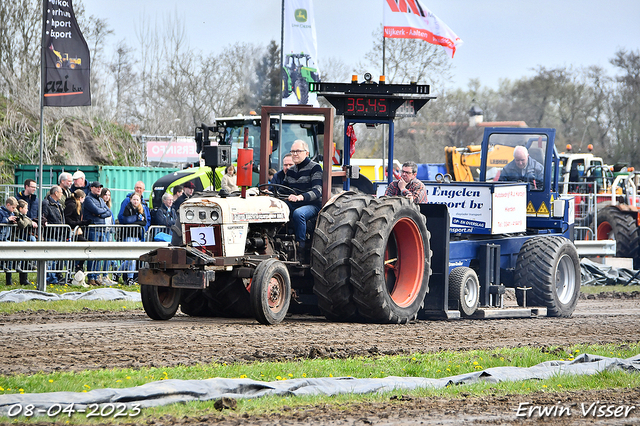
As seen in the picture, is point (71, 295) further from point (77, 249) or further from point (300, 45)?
point (300, 45)

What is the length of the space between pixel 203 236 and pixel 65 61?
6.13 metres

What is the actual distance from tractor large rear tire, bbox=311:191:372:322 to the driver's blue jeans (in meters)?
0.29

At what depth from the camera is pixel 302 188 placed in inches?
403

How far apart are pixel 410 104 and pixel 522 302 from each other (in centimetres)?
352

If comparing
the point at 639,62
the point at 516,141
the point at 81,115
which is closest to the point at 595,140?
the point at 639,62

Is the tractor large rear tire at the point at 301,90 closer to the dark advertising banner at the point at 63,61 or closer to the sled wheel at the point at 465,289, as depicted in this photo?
the dark advertising banner at the point at 63,61

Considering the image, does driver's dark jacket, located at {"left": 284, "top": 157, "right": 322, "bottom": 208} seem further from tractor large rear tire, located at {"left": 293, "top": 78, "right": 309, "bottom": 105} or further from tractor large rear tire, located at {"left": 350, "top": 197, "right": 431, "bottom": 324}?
tractor large rear tire, located at {"left": 293, "top": 78, "right": 309, "bottom": 105}

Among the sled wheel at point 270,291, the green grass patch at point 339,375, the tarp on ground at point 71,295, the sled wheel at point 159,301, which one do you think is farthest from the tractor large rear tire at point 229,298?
the green grass patch at point 339,375

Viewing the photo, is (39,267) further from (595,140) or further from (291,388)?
(595,140)

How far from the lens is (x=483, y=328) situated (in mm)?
10141

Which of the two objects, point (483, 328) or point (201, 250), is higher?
point (201, 250)

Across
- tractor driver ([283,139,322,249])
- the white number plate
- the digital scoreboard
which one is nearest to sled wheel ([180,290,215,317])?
the white number plate

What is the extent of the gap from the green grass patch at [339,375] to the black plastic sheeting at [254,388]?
10cm

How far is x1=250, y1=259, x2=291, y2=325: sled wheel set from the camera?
348 inches
